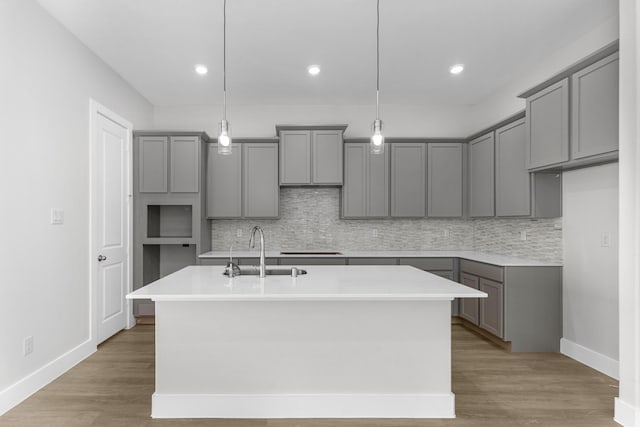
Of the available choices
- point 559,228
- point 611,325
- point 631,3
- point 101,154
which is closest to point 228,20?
point 101,154

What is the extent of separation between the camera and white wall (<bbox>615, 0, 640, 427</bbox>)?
2.25 metres

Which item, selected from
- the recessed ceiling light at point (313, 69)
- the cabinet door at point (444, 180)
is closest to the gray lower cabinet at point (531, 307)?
the cabinet door at point (444, 180)

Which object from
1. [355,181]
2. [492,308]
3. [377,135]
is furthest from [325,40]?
[492,308]

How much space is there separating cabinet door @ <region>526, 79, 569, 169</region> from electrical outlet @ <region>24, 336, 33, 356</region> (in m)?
4.46

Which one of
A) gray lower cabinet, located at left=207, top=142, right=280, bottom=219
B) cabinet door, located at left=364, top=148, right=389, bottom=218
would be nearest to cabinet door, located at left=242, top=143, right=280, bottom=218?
gray lower cabinet, located at left=207, top=142, right=280, bottom=219

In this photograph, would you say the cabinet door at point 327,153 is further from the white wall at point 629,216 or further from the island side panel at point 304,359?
the white wall at point 629,216

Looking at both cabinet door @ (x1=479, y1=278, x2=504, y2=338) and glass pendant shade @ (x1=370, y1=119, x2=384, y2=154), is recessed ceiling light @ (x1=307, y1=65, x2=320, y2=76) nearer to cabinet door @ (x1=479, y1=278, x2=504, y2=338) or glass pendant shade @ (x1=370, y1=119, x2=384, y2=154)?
glass pendant shade @ (x1=370, y1=119, x2=384, y2=154)

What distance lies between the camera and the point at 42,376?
284 centimetres

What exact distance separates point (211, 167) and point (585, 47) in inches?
167

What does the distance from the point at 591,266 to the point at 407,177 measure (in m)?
2.33

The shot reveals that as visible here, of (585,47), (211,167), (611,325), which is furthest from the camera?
(211,167)

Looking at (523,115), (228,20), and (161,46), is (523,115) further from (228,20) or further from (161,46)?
(161,46)

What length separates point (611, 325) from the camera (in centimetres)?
305

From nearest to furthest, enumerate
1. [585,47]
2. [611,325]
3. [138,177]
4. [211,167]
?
[611,325], [585,47], [138,177], [211,167]
